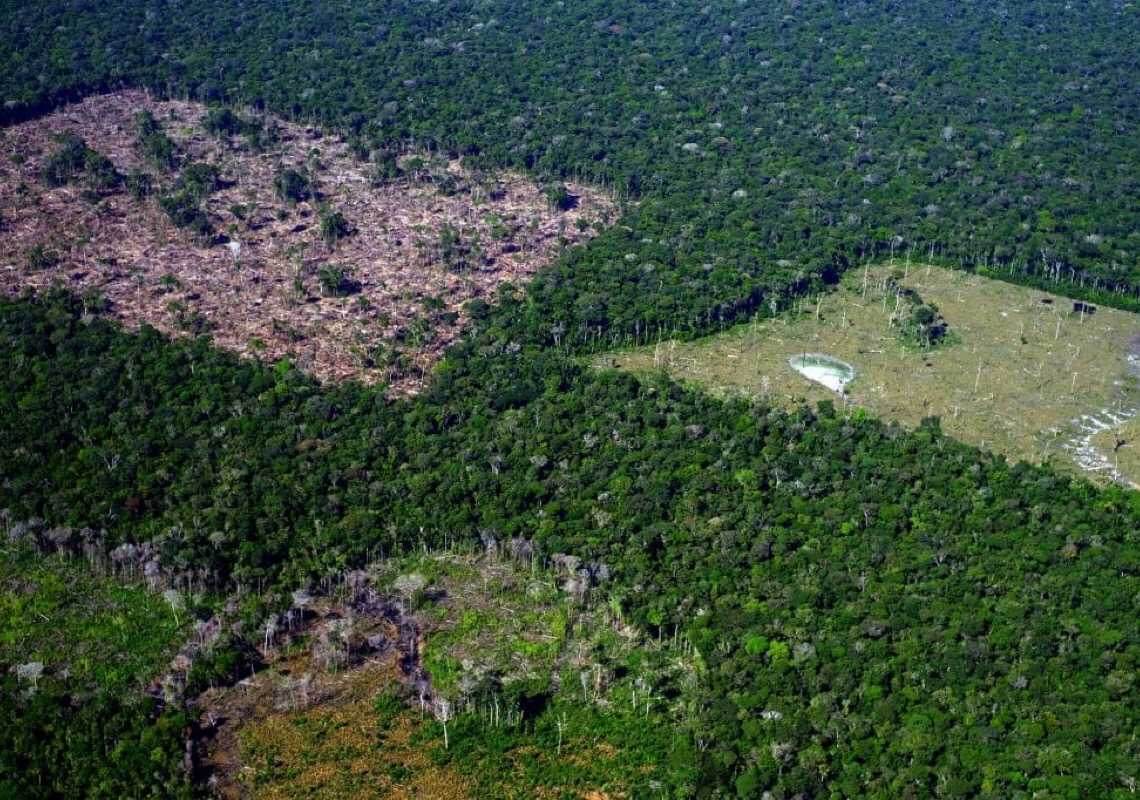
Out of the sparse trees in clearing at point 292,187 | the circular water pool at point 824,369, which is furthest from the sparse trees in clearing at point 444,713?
the sparse trees in clearing at point 292,187

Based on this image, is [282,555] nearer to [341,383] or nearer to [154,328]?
[341,383]

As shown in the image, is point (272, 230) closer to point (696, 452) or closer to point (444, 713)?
point (696, 452)

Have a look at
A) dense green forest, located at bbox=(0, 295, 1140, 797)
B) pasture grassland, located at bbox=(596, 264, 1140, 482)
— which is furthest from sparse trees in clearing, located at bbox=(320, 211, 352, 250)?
pasture grassland, located at bbox=(596, 264, 1140, 482)

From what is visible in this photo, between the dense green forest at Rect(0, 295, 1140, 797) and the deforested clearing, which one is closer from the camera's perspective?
the dense green forest at Rect(0, 295, 1140, 797)

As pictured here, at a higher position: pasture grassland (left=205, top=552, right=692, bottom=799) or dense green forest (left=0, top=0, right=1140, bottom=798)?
dense green forest (left=0, top=0, right=1140, bottom=798)

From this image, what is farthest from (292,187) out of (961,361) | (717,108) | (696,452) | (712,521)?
(712,521)

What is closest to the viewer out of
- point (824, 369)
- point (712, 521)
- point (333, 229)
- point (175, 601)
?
point (175, 601)

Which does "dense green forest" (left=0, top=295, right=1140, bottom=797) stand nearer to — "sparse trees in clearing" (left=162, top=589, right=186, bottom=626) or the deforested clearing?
"sparse trees in clearing" (left=162, top=589, right=186, bottom=626)

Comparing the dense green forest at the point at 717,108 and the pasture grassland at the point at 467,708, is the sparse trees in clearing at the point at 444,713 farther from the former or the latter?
the dense green forest at the point at 717,108
